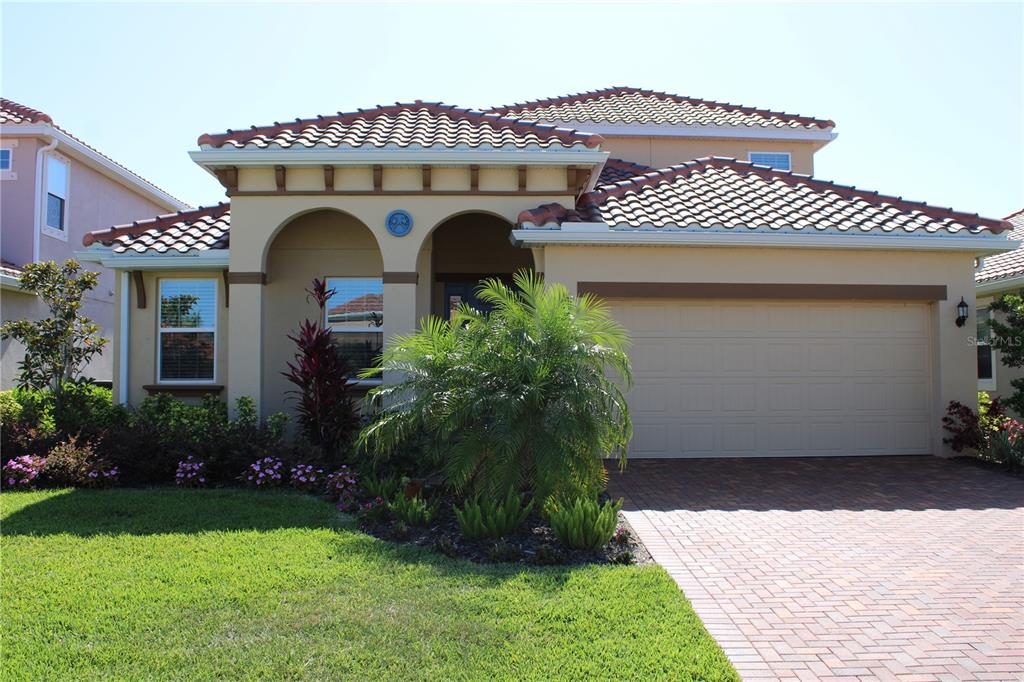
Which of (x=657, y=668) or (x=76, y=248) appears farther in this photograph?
(x=76, y=248)

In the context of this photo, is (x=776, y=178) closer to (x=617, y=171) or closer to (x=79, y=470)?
(x=617, y=171)

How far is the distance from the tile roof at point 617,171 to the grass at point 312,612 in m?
8.89

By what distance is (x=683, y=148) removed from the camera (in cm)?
1634

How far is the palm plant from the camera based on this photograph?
669 cm

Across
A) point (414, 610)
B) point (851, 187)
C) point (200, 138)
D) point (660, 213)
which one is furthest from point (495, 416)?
point (851, 187)

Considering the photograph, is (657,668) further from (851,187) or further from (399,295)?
(851,187)

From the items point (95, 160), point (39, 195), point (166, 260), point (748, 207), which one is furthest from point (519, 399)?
point (95, 160)

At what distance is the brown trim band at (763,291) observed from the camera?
10.2 m

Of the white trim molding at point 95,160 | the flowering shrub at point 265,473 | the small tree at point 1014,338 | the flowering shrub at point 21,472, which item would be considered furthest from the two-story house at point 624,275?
the white trim molding at point 95,160

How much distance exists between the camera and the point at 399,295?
10281 millimetres

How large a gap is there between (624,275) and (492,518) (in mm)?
4995

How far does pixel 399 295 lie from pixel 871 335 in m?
7.22

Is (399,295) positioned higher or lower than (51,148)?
lower

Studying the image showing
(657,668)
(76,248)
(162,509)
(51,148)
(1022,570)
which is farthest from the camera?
(76,248)
